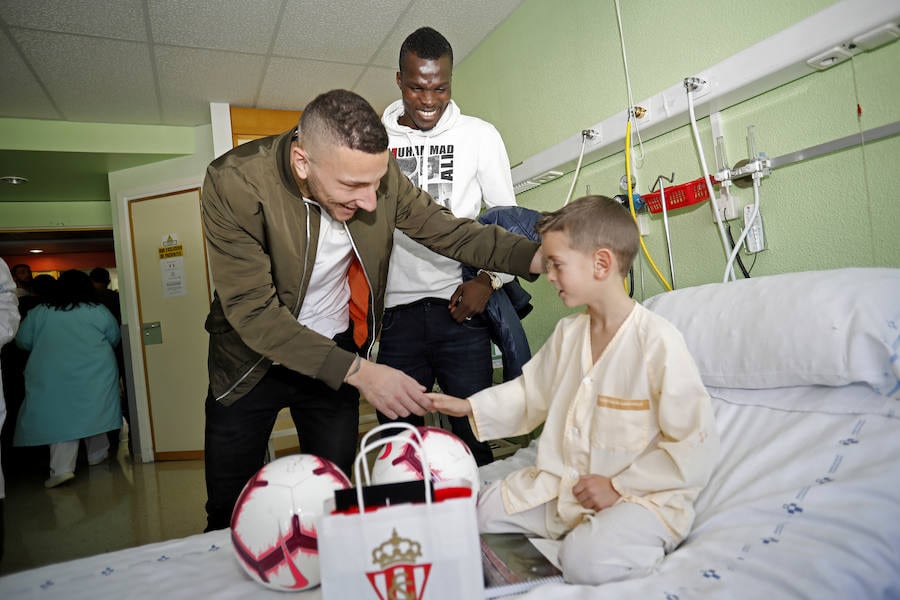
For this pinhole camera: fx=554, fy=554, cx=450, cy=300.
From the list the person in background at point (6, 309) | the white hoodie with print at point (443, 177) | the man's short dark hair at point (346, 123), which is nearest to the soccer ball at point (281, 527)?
the man's short dark hair at point (346, 123)

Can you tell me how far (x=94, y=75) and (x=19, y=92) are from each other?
0.59 meters

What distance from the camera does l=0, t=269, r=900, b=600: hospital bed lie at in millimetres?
905

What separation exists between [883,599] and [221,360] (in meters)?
1.62

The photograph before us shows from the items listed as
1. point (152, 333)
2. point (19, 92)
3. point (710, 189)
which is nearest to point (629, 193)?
point (710, 189)

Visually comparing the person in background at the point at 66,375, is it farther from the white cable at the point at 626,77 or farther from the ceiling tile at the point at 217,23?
the white cable at the point at 626,77

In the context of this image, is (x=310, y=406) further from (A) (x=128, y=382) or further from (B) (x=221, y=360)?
(A) (x=128, y=382)

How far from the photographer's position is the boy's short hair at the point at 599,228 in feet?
4.34

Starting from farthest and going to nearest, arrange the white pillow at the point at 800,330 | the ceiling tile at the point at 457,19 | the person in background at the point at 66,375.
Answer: the person in background at the point at 66,375 → the ceiling tile at the point at 457,19 → the white pillow at the point at 800,330

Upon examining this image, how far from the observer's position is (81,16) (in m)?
2.83

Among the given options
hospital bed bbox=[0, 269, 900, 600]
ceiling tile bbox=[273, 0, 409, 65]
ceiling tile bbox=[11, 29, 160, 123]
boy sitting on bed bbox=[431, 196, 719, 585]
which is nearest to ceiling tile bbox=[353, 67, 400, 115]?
ceiling tile bbox=[273, 0, 409, 65]

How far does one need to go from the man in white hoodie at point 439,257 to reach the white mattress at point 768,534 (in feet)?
2.60

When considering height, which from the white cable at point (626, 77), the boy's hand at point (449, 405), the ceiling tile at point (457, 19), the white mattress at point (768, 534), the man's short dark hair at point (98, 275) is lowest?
the white mattress at point (768, 534)

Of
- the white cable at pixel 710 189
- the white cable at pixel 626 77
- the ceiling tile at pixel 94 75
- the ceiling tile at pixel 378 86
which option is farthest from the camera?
the ceiling tile at pixel 378 86

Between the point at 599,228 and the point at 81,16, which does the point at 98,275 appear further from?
the point at 599,228
